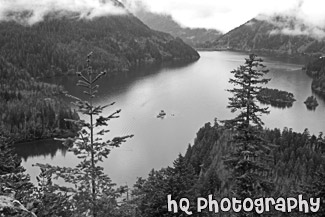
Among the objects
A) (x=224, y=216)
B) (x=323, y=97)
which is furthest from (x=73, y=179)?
(x=323, y=97)

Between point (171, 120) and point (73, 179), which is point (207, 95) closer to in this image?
point (171, 120)

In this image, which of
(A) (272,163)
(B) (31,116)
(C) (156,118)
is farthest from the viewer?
(C) (156,118)

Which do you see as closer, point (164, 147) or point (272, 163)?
point (272, 163)

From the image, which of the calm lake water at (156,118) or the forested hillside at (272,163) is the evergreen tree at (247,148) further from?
the calm lake water at (156,118)

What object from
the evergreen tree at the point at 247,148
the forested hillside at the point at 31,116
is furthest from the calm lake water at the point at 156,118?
the evergreen tree at the point at 247,148

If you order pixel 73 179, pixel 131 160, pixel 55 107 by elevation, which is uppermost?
pixel 73 179

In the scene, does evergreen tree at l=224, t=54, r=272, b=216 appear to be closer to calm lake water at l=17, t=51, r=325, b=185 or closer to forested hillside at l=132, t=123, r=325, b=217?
forested hillside at l=132, t=123, r=325, b=217

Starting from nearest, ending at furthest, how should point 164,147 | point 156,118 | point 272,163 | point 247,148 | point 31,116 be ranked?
1. point 247,148
2. point 272,163
3. point 164,147
4. point 31,116
5. point 156,118

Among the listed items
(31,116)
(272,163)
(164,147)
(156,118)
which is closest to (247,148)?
(272,163)

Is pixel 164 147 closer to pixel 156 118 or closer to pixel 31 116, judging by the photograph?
pixel 156 118
